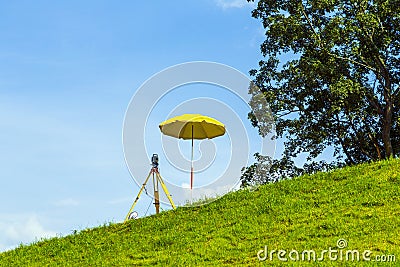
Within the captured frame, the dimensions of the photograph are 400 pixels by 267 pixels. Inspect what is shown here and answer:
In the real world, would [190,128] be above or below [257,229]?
above

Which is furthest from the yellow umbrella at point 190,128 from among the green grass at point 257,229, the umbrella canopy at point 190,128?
the green grass at point 257,229

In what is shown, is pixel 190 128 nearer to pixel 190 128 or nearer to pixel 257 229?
pixel 190 128

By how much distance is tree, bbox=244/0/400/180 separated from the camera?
24.1 meters

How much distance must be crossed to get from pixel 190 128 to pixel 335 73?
826cm

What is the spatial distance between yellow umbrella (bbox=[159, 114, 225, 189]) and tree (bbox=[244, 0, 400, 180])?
23.8 ft

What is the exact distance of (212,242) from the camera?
1414cm

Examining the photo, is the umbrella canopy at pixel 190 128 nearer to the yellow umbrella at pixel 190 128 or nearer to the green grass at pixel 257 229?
the yellow umbrella at pixel 190 128

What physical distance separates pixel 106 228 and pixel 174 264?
521 centimetres

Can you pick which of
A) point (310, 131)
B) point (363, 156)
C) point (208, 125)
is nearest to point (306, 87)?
point (310, 131)

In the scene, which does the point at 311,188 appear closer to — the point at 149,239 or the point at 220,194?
the point at 220,194

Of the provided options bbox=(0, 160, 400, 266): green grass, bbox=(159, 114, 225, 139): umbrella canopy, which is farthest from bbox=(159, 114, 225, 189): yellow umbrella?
bbox=(0, 160, 400, 266): green grass

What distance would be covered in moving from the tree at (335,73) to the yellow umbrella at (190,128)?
23.8 feet

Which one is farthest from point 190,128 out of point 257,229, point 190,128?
point 257,229

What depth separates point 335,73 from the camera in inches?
941
